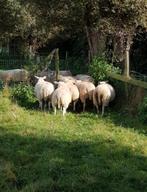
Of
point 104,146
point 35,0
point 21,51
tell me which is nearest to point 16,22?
point 21,51

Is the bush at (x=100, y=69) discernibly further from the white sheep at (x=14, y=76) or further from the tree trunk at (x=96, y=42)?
the white sheep at (x=14, y=76)

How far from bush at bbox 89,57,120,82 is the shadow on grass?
5.56 meters

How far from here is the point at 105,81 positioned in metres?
16.1

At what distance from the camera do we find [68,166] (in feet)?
30.5

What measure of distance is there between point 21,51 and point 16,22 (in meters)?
3.46

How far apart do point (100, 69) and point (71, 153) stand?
6.90 metres

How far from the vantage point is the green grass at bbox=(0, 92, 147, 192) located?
8.49 m

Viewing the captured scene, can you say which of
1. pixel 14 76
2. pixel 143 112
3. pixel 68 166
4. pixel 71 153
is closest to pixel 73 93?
pixel 143 112

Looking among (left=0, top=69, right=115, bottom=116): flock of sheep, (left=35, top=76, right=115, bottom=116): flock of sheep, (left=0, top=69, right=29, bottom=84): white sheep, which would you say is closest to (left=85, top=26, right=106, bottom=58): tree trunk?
(left=0, top=69, right=29, bottom=84): white sheep

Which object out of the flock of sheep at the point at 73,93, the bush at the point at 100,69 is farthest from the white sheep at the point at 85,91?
the bush at the point at 100,69

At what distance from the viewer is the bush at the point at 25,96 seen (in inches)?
615

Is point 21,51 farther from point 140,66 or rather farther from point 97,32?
point 97,32

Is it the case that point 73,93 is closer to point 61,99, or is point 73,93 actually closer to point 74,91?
point 74,91

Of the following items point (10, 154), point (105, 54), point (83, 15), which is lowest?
point (10, 154)
